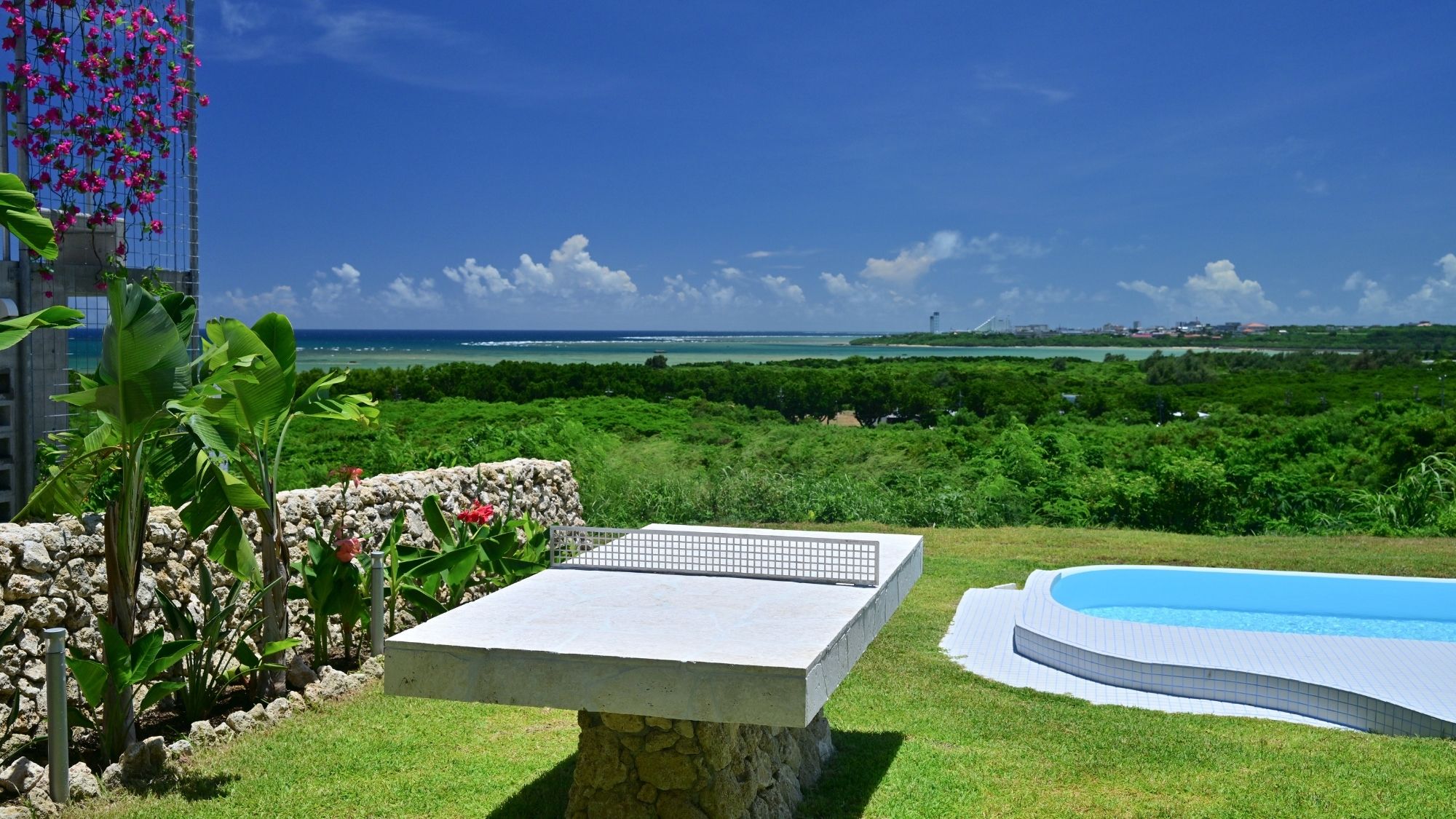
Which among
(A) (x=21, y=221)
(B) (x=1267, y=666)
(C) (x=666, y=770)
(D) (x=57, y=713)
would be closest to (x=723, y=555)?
(C) (x=666, y=770)

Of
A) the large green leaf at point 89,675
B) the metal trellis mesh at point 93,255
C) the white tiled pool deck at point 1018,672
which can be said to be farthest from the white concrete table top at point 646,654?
the metal trellis mesh at point 93,255

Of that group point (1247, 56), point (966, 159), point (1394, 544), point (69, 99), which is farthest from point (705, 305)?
point (69, 99)

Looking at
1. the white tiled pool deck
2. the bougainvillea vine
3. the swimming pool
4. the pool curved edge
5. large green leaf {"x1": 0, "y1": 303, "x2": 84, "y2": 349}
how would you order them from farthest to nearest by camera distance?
the swimming pool < the white tiled pool deck < the bougainvillea vine < the pool curved edge < large green leaf {"x1": 0, "y1": 303, "x2": 84, "y2": 349}

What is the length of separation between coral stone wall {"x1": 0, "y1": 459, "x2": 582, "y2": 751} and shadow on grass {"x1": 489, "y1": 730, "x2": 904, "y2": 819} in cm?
229

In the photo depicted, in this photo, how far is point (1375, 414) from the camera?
20734mm

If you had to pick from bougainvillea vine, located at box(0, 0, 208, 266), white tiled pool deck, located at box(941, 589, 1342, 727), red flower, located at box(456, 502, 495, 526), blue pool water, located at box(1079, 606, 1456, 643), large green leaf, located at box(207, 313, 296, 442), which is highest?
bougainvillea vine, located at box(0, 0, 208, 266)

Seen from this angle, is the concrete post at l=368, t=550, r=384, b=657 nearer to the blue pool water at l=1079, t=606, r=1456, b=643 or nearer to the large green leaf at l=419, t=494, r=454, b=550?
the large green leaf at l=419, t=494, r=454, b=550

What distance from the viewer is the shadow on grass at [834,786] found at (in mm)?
4617

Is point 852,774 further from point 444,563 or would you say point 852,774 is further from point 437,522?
point 437,522

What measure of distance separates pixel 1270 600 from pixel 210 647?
9.62m

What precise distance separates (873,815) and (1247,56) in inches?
1436

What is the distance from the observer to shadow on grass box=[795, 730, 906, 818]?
4703 millimetres

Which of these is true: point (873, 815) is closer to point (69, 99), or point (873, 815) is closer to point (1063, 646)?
point (1063, 646)

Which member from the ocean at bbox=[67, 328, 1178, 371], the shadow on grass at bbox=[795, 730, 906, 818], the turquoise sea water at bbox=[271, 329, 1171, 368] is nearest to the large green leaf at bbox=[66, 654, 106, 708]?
the shadow on grass at bbox=[795, 730, 906, 818]
